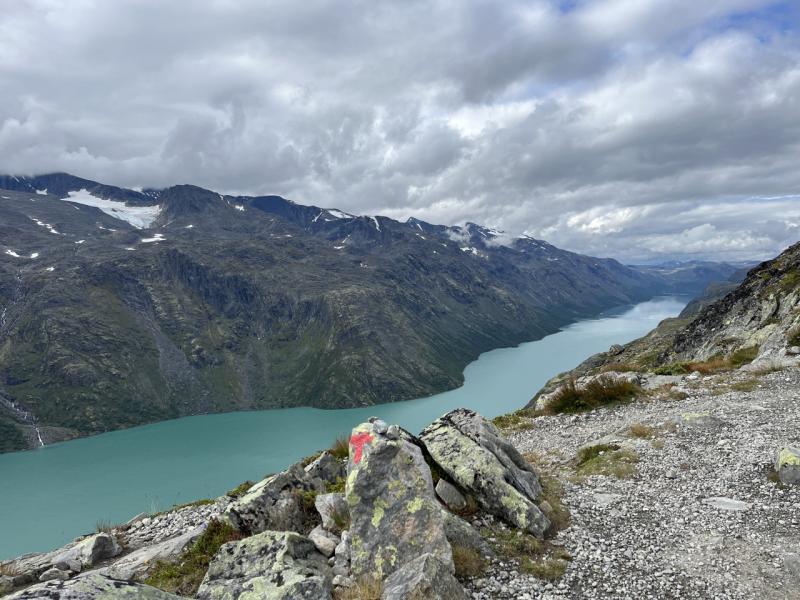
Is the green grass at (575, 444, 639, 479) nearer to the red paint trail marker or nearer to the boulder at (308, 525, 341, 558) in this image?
the red paint trail marker

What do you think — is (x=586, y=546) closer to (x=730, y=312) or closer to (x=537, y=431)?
(x=537, y=431)

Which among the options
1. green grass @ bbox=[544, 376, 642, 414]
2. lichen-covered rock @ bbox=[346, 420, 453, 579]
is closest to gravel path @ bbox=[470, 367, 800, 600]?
lichen-covered rock @ bbox=[346, 420, 453, 579]

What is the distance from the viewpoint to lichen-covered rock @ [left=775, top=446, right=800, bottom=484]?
555 inches

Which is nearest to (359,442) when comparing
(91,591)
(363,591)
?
(363,591)

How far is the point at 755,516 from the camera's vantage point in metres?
12.7

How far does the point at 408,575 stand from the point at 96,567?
36.2 ft

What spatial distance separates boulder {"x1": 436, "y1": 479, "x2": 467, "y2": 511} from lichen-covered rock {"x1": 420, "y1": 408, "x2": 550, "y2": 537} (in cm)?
30

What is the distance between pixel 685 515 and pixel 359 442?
32.1 ft

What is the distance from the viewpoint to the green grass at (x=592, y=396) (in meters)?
26.9

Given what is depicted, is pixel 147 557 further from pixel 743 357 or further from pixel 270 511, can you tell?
pixel 743 357

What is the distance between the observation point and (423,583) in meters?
8.89

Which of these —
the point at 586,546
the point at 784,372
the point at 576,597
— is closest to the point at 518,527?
the point at 586,546

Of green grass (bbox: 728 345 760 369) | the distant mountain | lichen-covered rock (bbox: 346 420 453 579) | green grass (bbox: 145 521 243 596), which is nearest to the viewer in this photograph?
lichen-covered rock (bbox: 346 420 453 579)

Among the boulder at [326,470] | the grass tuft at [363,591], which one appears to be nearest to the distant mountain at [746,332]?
the boulder at [326,470]
